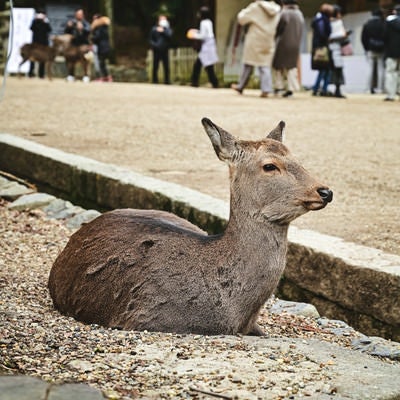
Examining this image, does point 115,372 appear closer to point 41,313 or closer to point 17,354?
point 17,354

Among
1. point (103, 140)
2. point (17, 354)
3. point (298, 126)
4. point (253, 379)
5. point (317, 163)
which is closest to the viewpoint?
point (253, 379)

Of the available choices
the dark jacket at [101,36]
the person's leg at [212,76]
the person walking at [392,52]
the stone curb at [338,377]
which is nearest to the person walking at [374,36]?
the person walking at [392,52]

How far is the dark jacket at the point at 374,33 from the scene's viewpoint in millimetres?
21750

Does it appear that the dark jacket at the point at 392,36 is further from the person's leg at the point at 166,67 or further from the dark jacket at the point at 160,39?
the person's leg at the point at 166,67

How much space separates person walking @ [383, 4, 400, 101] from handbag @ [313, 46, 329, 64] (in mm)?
1388

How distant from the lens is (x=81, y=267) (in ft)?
15.7

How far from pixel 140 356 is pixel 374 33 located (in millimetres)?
19409

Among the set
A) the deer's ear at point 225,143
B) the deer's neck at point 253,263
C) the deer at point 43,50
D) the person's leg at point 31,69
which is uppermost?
the deer's ear at point 225,143

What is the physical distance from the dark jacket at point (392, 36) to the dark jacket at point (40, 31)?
42.8ft

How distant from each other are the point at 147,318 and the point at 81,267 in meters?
0.61

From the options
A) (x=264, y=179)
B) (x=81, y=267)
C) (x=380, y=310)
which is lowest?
(x=380, y=310)

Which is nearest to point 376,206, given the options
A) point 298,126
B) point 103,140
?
point 103,140

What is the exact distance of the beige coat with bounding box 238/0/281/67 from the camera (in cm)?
2038

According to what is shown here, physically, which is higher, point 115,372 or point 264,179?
point 264,179
